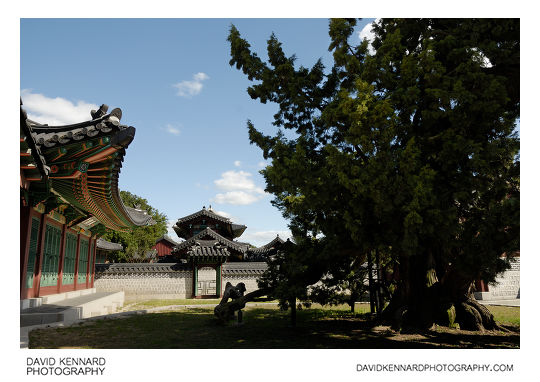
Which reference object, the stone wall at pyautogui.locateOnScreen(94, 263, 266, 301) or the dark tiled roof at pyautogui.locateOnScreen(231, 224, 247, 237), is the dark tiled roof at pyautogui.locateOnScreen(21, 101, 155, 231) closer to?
the stone wall at pyautogui.locateOnScreen(94, 263, 266, 301)

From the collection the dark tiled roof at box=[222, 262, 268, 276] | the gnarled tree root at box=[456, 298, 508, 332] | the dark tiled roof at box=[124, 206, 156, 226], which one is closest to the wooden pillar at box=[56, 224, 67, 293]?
the dark tiled roof at box=[124, 206, 156, 226]

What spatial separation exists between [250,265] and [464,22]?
19.4 m

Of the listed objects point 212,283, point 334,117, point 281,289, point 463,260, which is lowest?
point 212,283

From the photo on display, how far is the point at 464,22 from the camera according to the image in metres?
6.56

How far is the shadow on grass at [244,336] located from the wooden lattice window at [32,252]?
6.22ft

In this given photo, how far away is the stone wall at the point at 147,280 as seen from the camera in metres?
20.9

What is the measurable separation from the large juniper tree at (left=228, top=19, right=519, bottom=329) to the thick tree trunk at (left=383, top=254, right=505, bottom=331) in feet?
1.63

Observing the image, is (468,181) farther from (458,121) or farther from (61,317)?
(61,317)

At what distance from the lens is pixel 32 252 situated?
8.98m

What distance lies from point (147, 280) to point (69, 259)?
8.93 metres

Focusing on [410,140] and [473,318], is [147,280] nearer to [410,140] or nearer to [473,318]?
[473,318]

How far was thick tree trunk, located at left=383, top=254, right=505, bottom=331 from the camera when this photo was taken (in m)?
8.05

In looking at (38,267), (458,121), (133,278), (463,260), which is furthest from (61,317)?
(133,278)

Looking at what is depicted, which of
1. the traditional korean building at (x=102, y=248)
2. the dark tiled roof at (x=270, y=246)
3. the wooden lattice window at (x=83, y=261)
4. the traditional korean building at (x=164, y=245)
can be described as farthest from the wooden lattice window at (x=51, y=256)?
the traditional korean building at (x=164, y=245)
